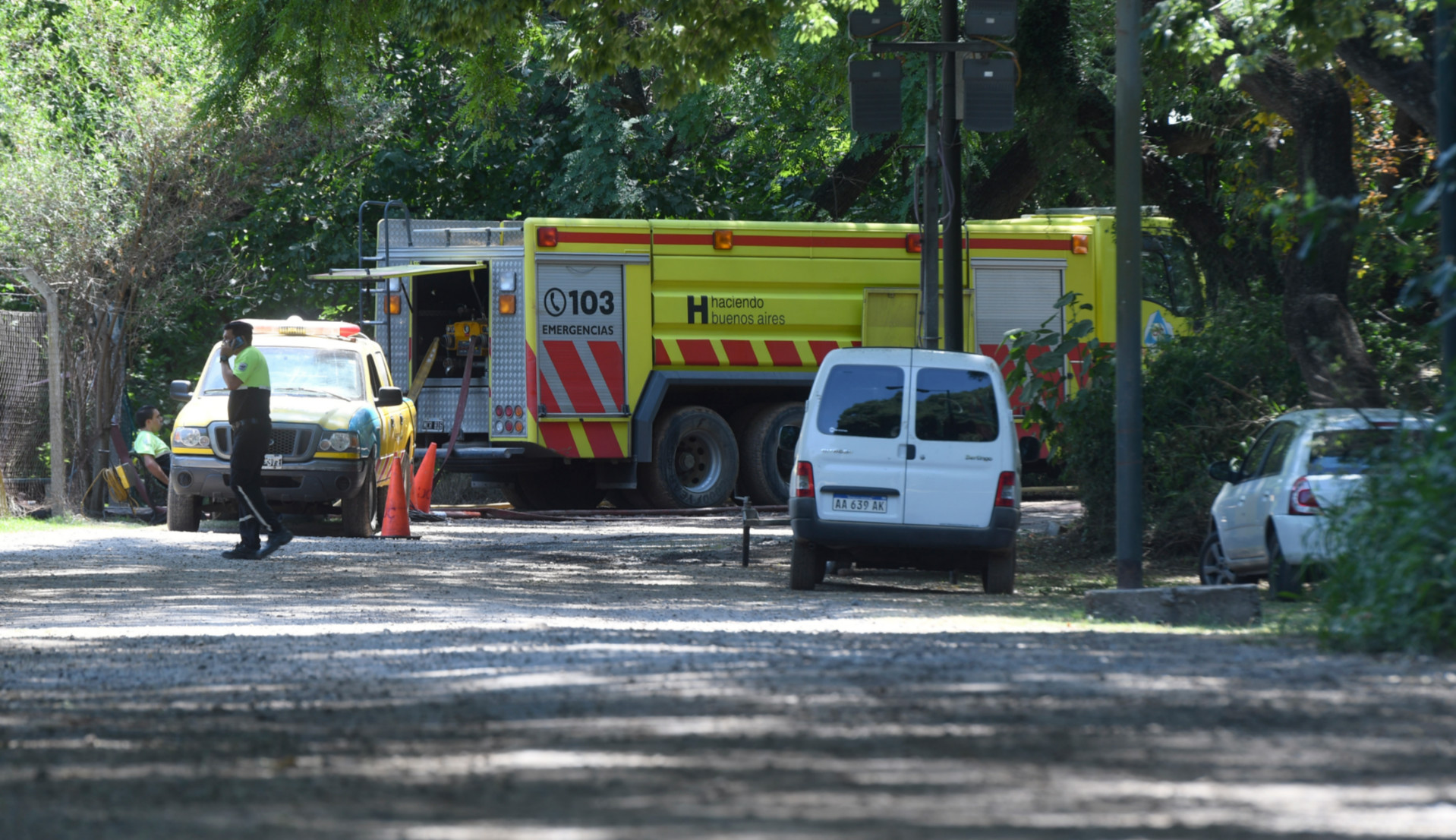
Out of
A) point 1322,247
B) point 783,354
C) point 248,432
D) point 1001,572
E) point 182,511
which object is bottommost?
point 1001,572

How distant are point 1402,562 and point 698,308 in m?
13.6

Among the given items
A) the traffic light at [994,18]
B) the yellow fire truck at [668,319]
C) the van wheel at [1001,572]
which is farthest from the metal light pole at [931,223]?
the yellow fire truck at [668,319]

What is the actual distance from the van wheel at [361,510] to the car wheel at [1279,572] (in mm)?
8901

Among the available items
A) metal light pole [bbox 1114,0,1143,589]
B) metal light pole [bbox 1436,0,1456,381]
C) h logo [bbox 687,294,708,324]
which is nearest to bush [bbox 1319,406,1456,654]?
metal light pole [bbox 1436,0,1456,381]

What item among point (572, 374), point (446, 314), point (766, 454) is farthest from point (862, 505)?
point (446, 314)

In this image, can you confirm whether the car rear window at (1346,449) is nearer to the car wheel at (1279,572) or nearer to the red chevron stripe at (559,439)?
the car wheel at (1279,572)

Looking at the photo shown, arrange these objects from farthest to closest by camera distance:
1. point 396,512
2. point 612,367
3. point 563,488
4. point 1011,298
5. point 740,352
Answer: point 563,488 → point 1011,298 → point 740,352 → point 612,367 → point 396,512

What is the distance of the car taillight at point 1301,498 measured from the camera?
10.7 metres

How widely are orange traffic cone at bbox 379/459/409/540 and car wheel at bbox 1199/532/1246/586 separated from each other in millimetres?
7866

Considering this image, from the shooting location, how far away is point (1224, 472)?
485 inches

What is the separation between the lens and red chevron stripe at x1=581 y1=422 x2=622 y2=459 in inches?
773

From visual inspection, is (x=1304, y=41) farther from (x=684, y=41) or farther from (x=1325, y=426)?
(x=684, y=41)

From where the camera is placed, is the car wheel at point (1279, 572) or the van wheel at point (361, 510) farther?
the van wheel at point (361, 510)

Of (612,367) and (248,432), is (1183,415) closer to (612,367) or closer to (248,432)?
(612,367)
